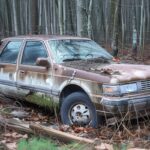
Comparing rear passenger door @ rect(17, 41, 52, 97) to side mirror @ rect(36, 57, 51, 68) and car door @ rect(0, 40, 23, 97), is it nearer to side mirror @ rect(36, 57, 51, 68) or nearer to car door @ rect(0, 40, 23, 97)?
side mirror @ rect(36, 57, 51, 68)

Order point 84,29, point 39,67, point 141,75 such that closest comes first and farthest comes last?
point 141,75
point 39,67
point 84,29

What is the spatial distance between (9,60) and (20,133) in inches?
127

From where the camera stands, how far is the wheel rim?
7.98m

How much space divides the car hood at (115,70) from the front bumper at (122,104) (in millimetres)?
289

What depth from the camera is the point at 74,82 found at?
26.9 ft

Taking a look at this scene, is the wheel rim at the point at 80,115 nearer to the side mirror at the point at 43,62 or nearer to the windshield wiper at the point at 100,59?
the side mirror at the point at 43,62

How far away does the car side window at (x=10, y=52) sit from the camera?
395 inches

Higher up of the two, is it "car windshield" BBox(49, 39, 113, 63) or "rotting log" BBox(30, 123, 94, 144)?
"car windshield" BBox(49, 39, 113, 63)

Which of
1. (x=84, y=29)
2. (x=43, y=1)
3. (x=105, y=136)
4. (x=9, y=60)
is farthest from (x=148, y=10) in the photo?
(x=105, y=136)

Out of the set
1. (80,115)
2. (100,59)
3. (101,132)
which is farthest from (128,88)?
(100,59)

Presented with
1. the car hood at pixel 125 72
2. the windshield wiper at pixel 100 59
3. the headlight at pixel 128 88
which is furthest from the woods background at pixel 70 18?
the headlight at pixel 128 88

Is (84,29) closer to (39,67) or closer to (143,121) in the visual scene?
(39,67)

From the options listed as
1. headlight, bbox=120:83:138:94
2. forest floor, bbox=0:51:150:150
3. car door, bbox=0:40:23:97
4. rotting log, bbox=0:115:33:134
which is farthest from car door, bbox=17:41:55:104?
headlight, bbox=120:83:138:94

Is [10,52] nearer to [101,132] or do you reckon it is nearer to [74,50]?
[74,50]
